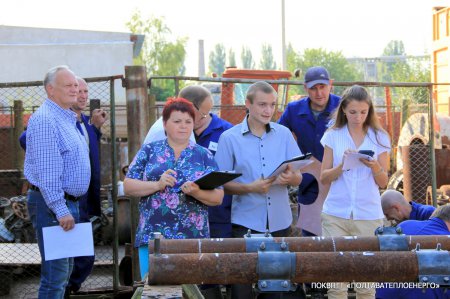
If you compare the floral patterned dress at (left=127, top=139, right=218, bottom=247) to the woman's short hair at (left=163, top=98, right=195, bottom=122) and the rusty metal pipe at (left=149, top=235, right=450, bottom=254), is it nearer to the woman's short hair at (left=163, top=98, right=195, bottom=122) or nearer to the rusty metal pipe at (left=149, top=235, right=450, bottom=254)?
the woman's short hair at (left=163, top=98, right=195, bottom=122)

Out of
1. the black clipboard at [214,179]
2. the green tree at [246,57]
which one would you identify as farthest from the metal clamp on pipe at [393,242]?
the green tree at [246,57]

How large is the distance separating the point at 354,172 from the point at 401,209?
51 centimetres

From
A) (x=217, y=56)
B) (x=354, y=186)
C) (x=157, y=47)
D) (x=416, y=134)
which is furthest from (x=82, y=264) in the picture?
(x=217, y=56)

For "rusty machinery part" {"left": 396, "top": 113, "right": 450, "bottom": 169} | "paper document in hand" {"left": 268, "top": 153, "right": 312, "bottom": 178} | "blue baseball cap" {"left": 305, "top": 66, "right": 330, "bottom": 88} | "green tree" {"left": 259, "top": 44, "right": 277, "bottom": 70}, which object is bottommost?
"paper document in hand" {"left": 268, "top": 153, "right": 312, "bottom": 178}

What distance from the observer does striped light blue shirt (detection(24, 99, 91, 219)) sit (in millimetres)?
5523

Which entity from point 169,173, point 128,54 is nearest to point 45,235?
point 169,173

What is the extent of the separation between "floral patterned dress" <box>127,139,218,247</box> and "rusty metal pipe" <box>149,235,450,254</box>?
1.90 m

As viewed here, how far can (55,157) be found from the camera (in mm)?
5570

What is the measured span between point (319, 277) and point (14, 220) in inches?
275

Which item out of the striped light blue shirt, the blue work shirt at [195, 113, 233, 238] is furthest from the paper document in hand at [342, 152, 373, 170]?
the striped light blue shirt

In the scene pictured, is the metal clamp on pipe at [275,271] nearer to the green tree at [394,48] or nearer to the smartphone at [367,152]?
the smartphone at [367,152]

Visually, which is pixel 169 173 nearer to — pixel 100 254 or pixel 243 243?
pixel 243 243

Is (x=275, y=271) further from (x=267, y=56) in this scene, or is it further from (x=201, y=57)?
(x=267, y=56)

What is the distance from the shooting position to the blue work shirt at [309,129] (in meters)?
6.61
